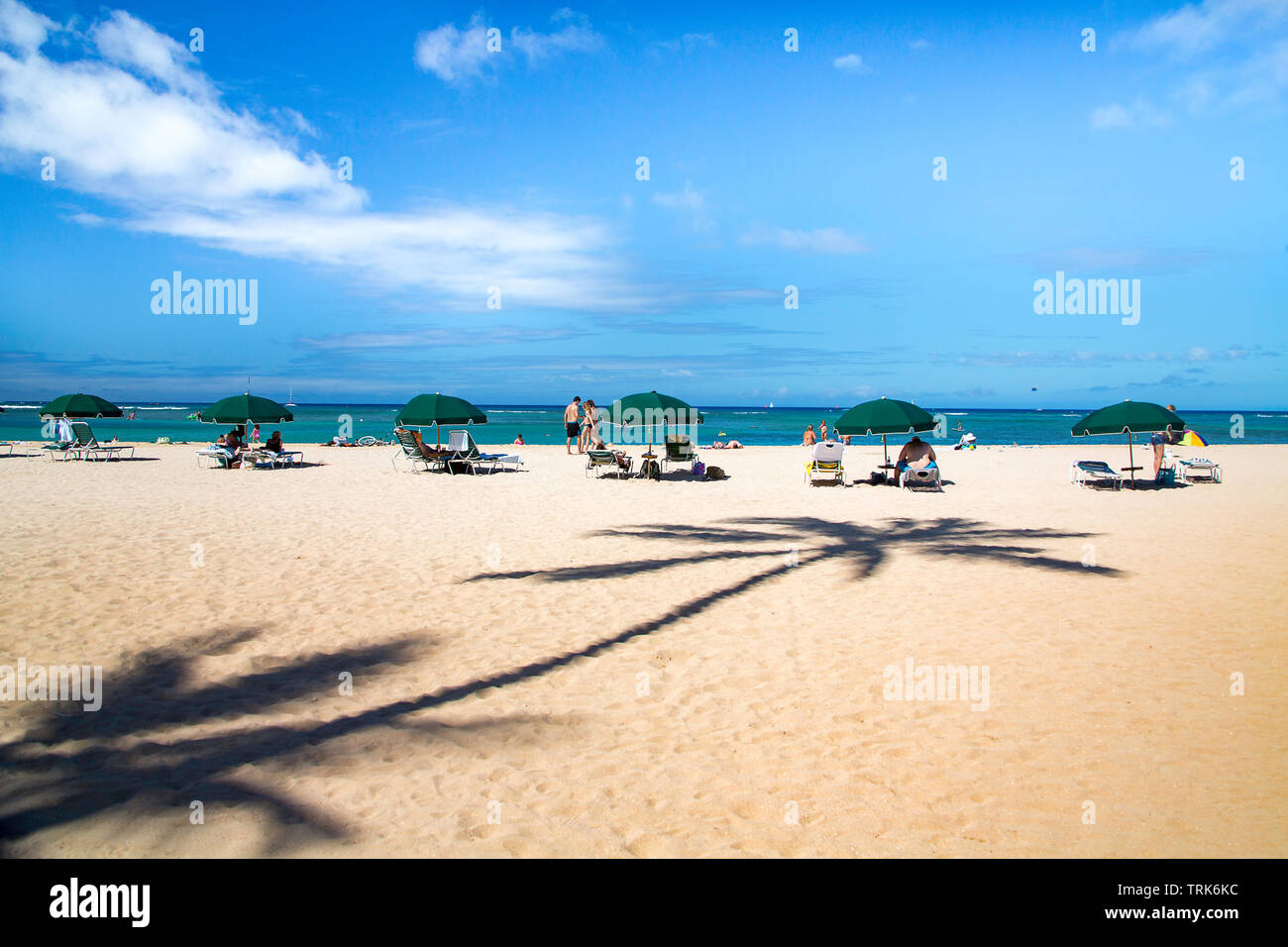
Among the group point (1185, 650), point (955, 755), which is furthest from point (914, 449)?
point (955, 755)

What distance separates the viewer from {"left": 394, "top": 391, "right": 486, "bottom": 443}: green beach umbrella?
19734mm

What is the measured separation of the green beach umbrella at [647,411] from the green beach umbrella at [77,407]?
16.0 m

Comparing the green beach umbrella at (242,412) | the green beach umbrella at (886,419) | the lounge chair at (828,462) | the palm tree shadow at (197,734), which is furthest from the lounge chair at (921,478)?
the green beach umbrella at (242,412)

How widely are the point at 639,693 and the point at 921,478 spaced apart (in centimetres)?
1355

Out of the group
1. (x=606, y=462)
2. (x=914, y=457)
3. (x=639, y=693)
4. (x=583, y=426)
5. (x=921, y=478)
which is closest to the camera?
(x=639, y=693)

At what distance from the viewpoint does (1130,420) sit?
619 inches

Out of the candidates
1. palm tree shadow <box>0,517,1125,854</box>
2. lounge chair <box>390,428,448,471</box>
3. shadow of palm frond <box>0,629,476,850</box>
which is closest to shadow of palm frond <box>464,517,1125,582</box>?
palm tree shadow <box>0,517,1125,854</box>

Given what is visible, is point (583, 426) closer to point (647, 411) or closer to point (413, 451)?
point (413, 451)

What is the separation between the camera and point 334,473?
20234 millimetres

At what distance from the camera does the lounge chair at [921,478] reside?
16.9 meters

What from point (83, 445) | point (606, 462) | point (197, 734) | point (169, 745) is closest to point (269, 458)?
point (83, 445)

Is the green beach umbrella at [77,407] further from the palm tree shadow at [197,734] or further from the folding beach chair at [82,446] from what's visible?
the palm tree shadow at [197,734]
